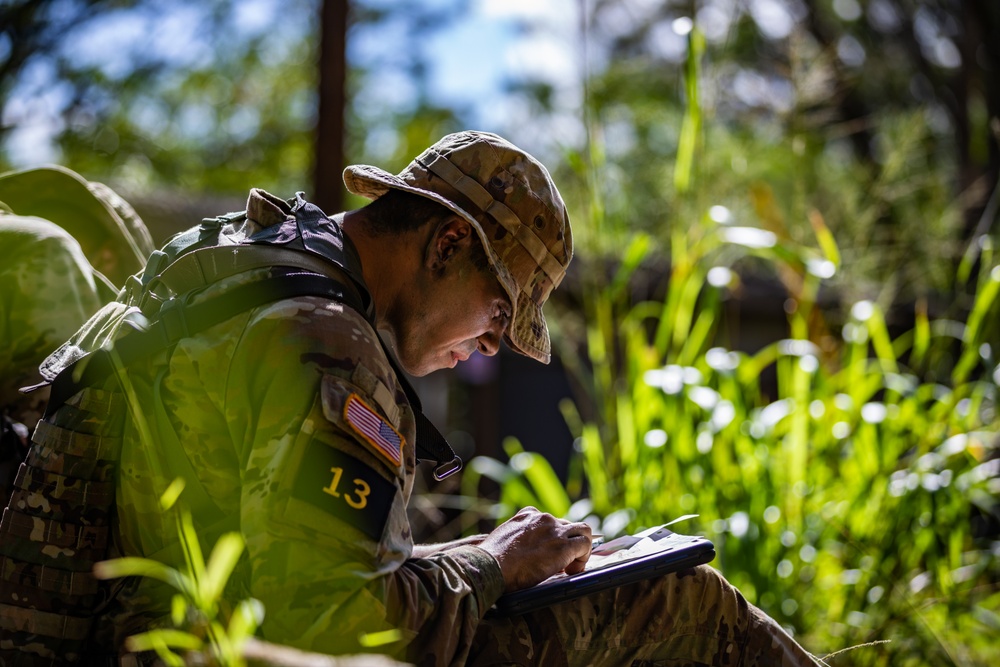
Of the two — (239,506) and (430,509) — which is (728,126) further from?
(239,506)

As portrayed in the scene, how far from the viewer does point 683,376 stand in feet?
8.73

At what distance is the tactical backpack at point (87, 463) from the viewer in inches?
53.9

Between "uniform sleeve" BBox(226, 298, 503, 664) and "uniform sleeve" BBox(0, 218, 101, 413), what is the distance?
0.89 metres

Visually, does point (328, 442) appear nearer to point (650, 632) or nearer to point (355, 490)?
point (355, 490)

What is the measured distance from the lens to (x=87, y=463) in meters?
1.41

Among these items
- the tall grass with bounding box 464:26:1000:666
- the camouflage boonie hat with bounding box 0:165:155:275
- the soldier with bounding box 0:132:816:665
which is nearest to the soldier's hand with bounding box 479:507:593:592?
the soldier with bounding box 0:132:816:665

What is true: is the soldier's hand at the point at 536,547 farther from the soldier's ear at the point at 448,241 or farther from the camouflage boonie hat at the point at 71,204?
the camouflage boonie hat at the point at 71,204

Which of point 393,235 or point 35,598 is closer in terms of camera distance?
point 35,598

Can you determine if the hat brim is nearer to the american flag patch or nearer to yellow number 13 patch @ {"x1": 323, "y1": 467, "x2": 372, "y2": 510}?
the american flag patch

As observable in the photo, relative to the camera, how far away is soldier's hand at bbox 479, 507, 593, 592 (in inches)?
58.5

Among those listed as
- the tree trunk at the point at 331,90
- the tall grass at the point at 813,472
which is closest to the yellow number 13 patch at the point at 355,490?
the tall grass at the point at 813,472

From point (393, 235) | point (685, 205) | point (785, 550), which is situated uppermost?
point (685, 205)

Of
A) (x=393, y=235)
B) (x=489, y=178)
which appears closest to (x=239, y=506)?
(x=393, y=235)

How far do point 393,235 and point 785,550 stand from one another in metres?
1.43
